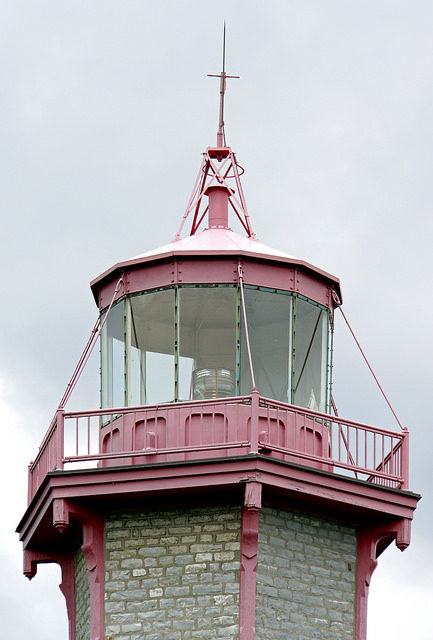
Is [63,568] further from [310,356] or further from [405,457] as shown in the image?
[405,457]

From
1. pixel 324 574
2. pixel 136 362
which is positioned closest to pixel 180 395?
pixel 136 362

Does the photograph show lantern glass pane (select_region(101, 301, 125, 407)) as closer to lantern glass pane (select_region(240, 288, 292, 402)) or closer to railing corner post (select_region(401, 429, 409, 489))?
lantern glass pane (select_region(240, 288, 292, 402))

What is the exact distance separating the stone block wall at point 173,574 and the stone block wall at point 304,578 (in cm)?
46

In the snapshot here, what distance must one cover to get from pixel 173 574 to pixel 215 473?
151 centimetres

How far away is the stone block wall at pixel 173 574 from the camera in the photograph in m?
29.0

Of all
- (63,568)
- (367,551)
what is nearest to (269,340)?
(367,551)

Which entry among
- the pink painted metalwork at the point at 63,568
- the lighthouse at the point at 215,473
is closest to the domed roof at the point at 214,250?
the lighthouse at the point at 215,473

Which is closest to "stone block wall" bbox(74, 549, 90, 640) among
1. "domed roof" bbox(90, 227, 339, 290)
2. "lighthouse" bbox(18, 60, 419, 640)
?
"lighthouse" bbox(18, 60, 419, 640)

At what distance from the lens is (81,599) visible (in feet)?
100

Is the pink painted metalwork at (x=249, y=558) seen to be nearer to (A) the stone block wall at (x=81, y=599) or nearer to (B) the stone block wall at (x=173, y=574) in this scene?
(B) the stone block wall at (x=173, y=574)

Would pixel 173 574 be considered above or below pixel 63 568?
below

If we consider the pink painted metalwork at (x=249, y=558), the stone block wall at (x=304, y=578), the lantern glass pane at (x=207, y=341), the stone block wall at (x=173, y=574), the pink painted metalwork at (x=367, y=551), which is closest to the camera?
the pink painted metalwork at (x=249, y=558)

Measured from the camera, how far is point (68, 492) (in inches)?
1156

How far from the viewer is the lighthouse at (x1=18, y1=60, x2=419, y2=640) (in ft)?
95.5
